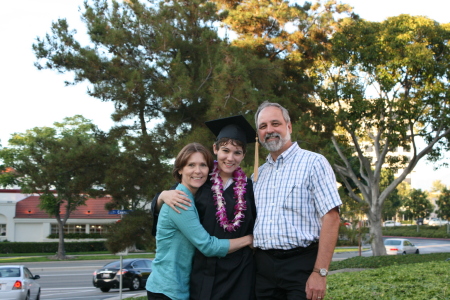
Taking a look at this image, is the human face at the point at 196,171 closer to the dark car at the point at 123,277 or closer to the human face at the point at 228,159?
the human face at the point at 228,159

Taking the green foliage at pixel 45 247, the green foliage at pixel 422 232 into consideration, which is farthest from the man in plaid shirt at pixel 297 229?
the green foliage at pixel 422 232

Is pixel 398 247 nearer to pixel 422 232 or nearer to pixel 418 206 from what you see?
pixel 422 232

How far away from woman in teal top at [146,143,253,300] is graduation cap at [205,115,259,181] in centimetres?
29

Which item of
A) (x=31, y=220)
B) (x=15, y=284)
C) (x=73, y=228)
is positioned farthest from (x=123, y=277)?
(x=73, y=228)

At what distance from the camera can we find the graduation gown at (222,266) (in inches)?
139

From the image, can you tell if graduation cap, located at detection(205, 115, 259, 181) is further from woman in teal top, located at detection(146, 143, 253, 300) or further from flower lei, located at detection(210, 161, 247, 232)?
woman in teal top, located at detection(146, 143, 253, 300)

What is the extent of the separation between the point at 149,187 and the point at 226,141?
10129 millimetres

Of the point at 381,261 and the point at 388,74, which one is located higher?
the point at 388,74

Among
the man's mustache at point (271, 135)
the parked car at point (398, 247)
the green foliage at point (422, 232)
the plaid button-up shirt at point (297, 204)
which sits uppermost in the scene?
the man's mustache at point (271, 135)

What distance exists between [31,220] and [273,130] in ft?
160

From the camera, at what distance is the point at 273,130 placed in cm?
383

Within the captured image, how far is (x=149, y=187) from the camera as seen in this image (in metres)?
13.8

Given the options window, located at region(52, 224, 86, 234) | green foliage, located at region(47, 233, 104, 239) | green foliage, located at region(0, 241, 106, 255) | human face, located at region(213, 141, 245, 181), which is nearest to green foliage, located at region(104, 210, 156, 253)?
human face, located at region(213, 141, 245, 181)

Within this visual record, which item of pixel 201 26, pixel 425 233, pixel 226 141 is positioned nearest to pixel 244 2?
pixel 201 26
